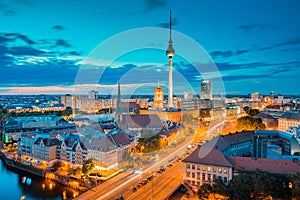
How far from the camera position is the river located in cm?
1274

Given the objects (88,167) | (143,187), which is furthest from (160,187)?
(88,167)

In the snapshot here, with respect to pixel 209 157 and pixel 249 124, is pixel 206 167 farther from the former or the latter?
pixel 249 124

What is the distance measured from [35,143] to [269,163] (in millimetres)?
14753

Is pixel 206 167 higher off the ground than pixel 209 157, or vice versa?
pixel 209 157

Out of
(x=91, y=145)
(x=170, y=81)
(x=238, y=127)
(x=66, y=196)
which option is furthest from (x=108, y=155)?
(x=170, y=81)

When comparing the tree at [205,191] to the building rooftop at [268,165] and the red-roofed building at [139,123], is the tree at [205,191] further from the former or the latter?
the red-roofed building at [139,123]

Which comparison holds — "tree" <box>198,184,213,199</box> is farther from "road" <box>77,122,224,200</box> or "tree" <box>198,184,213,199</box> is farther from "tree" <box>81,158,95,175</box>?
"tree" <box>81,158,95,175</box>

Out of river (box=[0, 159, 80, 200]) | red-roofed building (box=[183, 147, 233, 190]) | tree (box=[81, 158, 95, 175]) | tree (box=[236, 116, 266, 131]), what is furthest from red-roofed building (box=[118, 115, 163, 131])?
red-roofed building (box=[183, 147, 233, 190])

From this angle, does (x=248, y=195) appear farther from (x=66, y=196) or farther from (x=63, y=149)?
(x=63, y=149)

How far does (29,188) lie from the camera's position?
545 inches

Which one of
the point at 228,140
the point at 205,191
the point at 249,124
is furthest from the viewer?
the point at 249,124

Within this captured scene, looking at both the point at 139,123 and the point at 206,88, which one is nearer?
the point at 139,123

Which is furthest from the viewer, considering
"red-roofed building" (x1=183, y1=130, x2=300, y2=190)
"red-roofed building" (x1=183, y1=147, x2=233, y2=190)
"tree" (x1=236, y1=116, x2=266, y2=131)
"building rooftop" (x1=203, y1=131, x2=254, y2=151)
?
"tree" (x1=236, y1=116, x2=266, y2=131)

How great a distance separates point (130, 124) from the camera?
25.3 metres
